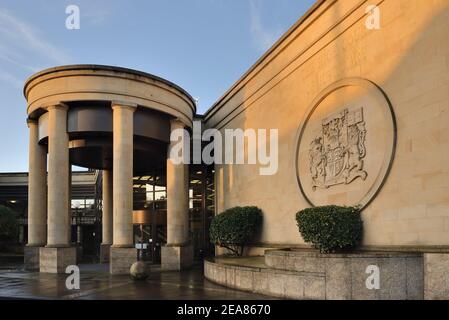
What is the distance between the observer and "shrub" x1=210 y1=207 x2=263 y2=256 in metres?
20.6

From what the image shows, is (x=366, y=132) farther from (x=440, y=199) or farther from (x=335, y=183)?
(x=440, y=199)

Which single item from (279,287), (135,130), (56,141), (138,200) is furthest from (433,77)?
(138,200)

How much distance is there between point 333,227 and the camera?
43.8 ft

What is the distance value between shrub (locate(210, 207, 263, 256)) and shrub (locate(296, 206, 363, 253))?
22.0ft

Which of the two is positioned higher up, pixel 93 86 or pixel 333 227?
pixel 93 86


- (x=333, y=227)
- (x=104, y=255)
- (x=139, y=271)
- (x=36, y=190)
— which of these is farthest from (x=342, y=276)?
(x=104, y=255)

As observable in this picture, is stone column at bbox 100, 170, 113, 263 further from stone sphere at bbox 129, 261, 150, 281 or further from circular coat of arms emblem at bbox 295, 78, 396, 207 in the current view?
circular coat of arms emblem at bbox 295, 78, 396, 207

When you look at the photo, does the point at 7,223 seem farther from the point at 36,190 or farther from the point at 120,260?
the point at 120,260

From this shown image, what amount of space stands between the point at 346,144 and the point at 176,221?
471 inches

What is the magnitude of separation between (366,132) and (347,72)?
254cm

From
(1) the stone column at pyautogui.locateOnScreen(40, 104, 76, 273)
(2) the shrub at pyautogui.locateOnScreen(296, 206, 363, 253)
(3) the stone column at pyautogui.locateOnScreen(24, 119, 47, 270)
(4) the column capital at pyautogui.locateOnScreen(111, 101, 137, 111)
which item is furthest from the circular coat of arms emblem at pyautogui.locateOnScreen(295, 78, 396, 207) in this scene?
(3) the stone column at pyautogui.locateOnScreen(24, 119, 47, 270)

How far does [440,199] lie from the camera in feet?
37.3
